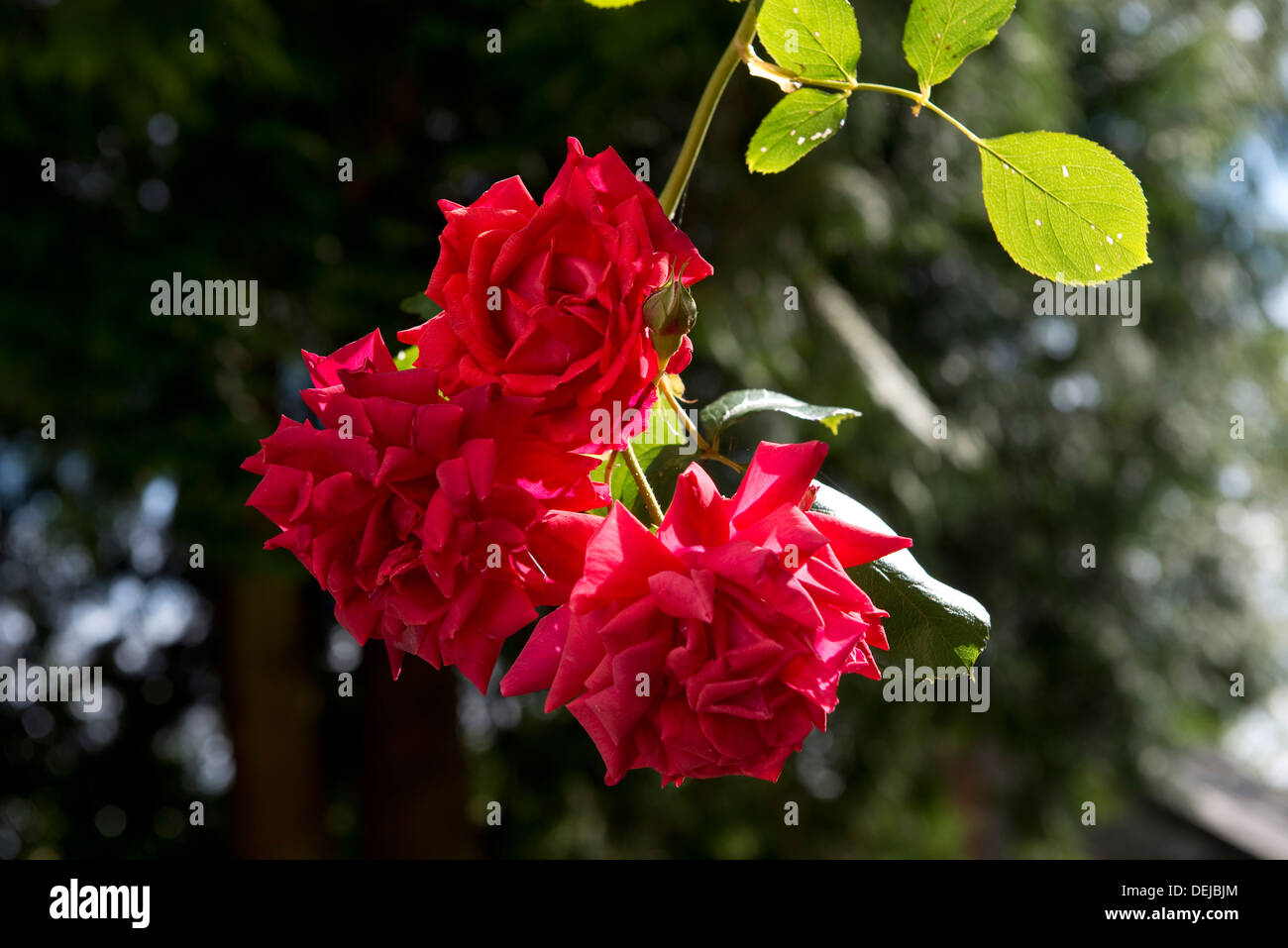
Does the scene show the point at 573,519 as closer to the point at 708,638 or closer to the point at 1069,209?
the point at 708,638

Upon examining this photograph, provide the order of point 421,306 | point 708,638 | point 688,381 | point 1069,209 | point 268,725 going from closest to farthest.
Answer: point 708,638, point 1069,209, point 421,306, point 688,381, point 268,725

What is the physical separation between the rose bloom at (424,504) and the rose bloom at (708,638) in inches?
1.0

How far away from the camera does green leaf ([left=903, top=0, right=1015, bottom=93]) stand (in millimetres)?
431

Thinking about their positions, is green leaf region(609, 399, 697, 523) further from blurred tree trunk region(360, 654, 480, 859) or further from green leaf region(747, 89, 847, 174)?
blurred tree trunk region(360, 654, 480, 859)

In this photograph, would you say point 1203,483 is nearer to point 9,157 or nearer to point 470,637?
point 9,157

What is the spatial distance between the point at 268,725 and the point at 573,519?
3.16 meters

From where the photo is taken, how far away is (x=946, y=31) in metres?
0.45

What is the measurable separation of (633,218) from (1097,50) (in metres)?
4.10

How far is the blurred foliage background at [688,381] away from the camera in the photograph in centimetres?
243

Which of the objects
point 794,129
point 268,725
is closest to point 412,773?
point 268,725

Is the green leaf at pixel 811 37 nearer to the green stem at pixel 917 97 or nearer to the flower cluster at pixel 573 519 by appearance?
the green stem at pixel 917 97

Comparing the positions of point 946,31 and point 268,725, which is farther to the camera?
point 268,725

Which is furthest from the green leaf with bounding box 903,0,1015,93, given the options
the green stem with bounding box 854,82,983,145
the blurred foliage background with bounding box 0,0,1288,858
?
the blurred foliage background with bounding box 0,0,1288,858

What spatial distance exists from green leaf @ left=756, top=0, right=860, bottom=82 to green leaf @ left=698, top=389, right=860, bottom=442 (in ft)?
0.43
